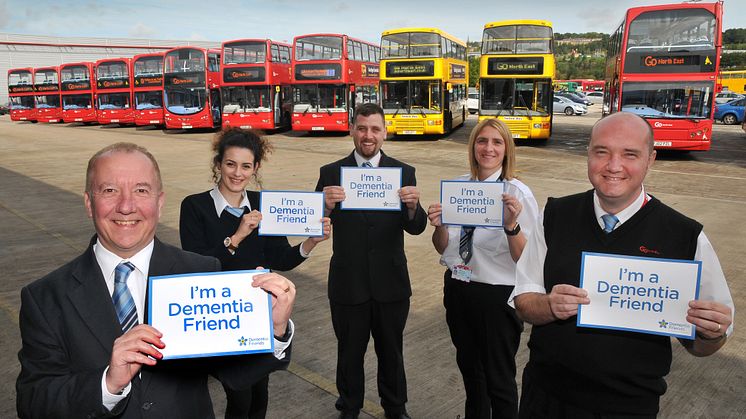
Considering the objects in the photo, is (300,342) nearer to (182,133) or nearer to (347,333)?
(347,333)

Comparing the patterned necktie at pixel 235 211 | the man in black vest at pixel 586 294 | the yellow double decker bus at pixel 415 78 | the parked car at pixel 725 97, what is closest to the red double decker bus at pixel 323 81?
the yellow double decker bus at pixel 415 78

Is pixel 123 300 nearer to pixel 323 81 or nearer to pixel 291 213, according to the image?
pixel 291 213

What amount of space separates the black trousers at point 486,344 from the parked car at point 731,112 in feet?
111

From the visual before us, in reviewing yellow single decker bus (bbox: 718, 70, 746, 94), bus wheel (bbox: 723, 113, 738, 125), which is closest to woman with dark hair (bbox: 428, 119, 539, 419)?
bus wheel (bbox: 723, 113, 738, 125)

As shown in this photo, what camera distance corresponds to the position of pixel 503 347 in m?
3.23

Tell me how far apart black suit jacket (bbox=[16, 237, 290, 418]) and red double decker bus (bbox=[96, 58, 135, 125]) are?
3278 cm

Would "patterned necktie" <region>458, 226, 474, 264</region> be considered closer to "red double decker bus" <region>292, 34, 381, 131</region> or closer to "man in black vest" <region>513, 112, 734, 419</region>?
"man in black vest" <region>513, 112, 734, 419</region>

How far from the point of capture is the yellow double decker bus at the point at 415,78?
21281mm

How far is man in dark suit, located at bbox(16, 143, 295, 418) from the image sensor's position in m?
1.62

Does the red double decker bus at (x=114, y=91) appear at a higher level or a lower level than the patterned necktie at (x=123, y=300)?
higher

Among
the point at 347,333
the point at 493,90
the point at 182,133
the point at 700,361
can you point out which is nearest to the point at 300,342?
the point at 347,333

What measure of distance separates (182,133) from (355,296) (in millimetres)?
27172

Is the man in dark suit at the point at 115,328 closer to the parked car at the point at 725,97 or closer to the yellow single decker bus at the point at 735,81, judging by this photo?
the parked car at the point at 725,97

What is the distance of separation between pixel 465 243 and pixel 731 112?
3421cm
